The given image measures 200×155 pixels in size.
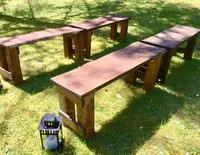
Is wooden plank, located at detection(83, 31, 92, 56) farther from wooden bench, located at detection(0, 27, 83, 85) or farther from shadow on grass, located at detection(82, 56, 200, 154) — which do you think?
shadow on grass, located at detection(82, 56, 200, 154)

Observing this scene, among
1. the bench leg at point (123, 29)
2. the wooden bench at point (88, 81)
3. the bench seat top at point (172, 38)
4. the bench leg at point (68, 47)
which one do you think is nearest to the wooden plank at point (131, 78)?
the wooden bench at point (88, 81)

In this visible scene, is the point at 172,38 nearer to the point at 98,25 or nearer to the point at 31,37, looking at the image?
the point at 98,25

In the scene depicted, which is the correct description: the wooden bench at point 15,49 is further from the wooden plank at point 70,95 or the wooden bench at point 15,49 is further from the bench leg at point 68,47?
the wooden plank at point 70,95

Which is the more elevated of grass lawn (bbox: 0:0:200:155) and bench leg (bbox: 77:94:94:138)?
bench leg (bbox: 77:94:94:138)

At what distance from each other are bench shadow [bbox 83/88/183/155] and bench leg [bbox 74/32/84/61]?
1.80m

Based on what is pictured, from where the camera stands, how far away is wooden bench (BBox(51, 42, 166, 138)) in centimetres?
329

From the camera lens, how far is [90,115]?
137 inches

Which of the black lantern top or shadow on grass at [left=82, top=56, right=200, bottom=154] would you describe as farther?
shadow on grass at [left=82, top=56, right=200, bottom=154]

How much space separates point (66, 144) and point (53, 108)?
2.86ft

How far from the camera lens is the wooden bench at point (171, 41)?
479cm

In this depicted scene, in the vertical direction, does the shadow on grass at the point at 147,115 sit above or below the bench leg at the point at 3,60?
below

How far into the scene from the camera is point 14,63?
15.4ft

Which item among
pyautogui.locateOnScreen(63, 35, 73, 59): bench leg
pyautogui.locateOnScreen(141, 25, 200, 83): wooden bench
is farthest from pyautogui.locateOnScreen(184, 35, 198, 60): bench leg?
pyautogui.locateOnScreen(63, 35, 73, 59): bench leg

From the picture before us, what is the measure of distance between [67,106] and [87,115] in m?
0.36
